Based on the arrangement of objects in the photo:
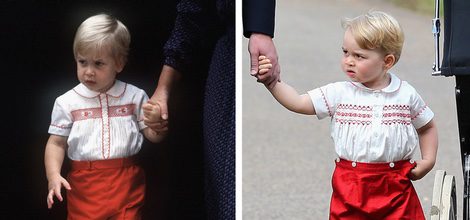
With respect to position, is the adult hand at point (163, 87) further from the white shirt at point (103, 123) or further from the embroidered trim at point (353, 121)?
the embroidered trim at point (353, 121)

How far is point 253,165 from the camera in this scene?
7.30 meters

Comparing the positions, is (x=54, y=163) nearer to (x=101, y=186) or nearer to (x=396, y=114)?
(x=101, y=186)

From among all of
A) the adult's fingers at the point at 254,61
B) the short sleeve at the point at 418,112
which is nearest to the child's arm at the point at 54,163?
the adult's fingers at the point at 254,61

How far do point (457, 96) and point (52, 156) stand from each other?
4.43 ft

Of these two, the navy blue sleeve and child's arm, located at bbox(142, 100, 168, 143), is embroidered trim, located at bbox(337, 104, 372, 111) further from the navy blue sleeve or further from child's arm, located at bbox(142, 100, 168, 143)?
child's arm, located at bbox(142, 100, 168, 143)

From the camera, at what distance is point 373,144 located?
11.6 feet

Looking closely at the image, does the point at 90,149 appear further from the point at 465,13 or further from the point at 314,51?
the point at 314,51

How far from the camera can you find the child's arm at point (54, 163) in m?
3.14

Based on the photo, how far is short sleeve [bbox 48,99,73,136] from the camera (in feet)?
10.3

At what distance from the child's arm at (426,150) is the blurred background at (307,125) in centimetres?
206

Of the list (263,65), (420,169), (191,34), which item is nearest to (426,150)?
(420,169)

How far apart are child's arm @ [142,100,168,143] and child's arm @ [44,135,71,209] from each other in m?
0.22

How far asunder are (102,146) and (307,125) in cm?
540

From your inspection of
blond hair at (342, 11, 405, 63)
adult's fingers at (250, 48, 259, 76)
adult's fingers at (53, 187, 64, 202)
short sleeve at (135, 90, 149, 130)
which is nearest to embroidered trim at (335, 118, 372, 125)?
blond hair at (342, 11, 405, 63)
